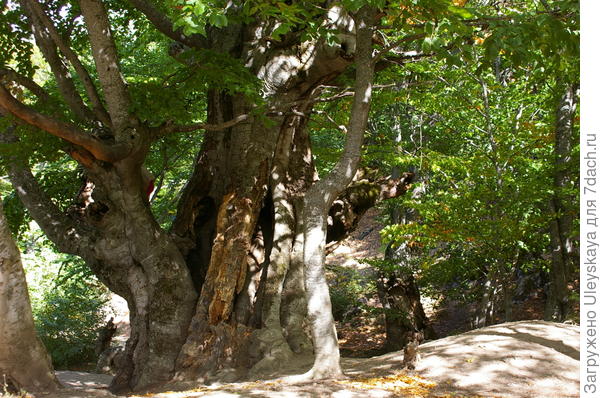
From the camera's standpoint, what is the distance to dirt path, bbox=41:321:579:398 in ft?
15.7

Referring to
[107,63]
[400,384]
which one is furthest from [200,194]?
[400,384]

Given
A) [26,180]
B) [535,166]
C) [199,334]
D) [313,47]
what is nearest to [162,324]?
[199,334]

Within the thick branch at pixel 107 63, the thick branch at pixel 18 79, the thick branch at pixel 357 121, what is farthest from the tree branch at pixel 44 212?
the thick branch at pixel 357 121

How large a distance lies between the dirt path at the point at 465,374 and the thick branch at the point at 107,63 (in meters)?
3.19

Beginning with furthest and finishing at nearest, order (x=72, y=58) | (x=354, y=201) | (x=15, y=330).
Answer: (x=354, y=201)
(x=72, y=58)
(x=15, y=330)

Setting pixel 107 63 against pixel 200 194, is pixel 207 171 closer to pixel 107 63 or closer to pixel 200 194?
pixel 200 194

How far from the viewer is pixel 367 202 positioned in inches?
356

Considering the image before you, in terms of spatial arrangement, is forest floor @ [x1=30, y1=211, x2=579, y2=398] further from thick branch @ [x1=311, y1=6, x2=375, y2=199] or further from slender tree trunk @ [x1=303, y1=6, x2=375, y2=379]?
thick branch @ [x1=311, y1=6, x2=375, y2=199]

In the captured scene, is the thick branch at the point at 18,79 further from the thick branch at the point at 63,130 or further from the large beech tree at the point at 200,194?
the thick branch at the point at 63,130

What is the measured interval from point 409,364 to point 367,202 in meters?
3.90

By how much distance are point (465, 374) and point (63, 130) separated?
16.2ft

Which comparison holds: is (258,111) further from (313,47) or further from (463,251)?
(463,251)

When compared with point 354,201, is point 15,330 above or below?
below

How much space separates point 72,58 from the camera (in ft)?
22.2
